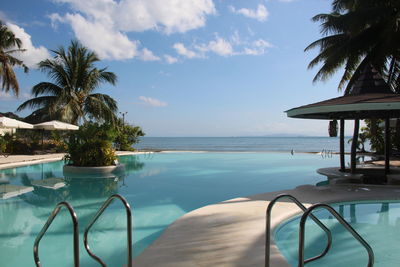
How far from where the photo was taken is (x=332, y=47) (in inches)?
577

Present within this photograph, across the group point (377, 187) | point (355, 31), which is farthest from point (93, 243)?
point (355, 31)

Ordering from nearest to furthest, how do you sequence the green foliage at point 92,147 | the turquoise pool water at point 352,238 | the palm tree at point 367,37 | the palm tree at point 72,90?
1. the turquoise pool water at point 352,238
2. the green foliage at point 92,147
3. the palm tree at point 367,37
4. the palm tree at point 72,90

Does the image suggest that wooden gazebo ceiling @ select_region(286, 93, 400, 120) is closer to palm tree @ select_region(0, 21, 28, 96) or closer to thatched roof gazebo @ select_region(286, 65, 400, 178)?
thatched roof gazebo @ select_region(286, 65, 400, 178)

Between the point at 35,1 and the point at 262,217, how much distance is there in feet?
41.5

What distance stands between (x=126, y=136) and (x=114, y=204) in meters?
16.5

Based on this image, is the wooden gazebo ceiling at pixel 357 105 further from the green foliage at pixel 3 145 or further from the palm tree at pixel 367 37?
the green foliage at pixel 3 145

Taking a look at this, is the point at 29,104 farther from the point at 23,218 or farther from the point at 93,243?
the point at 93,243

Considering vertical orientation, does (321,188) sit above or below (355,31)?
below

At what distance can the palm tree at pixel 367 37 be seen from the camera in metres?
12.1

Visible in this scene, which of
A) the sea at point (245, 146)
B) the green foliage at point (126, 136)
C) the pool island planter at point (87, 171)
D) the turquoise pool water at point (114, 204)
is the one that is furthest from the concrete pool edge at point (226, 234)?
the green foliage at point (126, 136)

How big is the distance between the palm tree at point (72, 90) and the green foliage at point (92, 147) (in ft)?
29.8

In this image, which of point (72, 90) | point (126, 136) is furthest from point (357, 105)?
point (72, 90)

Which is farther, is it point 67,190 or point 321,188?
point 67,190

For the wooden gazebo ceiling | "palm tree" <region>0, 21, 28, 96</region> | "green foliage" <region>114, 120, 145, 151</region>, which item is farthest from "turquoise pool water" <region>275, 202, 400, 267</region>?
"palm tree" <region>0, 21, 28, 96</region>
